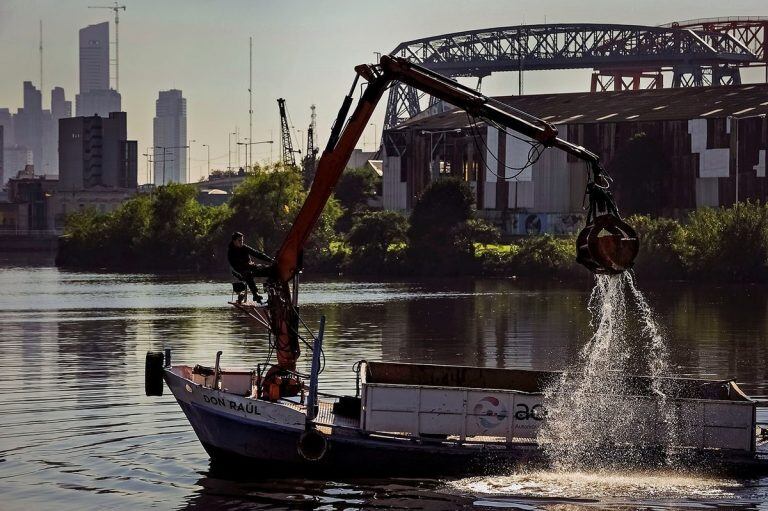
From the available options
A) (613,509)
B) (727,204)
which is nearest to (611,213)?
(613,509)

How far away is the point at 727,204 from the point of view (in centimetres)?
14688

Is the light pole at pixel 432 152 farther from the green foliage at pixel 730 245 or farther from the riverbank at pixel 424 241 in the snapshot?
the green foliage at pixel 730 245

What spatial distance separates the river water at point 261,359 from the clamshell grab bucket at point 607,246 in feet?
17.1

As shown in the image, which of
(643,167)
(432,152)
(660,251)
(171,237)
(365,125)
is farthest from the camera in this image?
(171,237)

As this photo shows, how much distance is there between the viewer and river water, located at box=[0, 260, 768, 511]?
116 feet

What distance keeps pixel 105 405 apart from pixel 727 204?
352 feet

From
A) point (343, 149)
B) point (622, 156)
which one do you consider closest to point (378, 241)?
point (622, 156)

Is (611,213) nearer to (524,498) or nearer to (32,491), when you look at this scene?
(524,498)

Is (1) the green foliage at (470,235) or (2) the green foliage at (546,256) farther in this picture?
(1) the green foliage at (470,235)

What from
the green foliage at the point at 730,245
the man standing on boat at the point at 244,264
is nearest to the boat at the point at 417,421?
the man standing on boat at the point at 244,264

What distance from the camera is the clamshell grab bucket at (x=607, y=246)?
36.9 meters

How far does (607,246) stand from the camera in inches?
1455

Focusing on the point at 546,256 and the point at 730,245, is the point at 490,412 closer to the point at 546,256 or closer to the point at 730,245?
the point at 730,245

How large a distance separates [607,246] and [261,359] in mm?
29830
